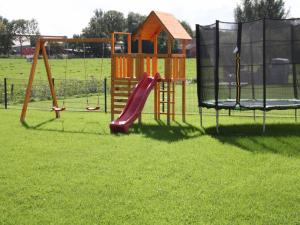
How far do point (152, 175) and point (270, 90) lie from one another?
16.9ft

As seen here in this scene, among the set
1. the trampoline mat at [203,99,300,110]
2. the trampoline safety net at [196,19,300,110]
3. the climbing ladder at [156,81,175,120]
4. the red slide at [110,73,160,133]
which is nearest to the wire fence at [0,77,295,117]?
the climbing ladder at [156,81,175,120]

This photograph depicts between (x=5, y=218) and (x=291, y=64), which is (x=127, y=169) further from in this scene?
(x=291, y=64)

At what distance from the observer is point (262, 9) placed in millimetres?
52938

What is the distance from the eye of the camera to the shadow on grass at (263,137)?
363 inches

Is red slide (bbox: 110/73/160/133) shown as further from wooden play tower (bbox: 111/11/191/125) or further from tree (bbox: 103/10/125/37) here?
tree (bbox: 103/10/125/37)

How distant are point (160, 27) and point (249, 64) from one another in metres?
3.77

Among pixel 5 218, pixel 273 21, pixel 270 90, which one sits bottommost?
pixel 5 218

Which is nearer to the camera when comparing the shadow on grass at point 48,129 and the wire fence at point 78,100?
the shadow on grass at point 48,129

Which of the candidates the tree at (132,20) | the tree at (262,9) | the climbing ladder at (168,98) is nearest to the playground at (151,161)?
the climbing ladder at (168,98)

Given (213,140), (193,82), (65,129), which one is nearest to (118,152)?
(213,140)

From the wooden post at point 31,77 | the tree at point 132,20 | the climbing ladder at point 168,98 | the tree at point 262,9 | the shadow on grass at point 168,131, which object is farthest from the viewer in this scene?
the tree at point 132,20

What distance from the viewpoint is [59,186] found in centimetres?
670

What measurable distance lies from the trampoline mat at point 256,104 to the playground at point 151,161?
0.09m

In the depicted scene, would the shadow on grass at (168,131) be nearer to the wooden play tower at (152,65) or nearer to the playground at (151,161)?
the playground at (151,161)
